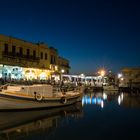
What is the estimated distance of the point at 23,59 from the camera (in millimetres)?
47500

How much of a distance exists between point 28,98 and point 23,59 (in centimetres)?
2316

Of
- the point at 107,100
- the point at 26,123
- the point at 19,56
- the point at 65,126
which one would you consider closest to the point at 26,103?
the point at 26,123

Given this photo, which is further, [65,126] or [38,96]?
[38,96]

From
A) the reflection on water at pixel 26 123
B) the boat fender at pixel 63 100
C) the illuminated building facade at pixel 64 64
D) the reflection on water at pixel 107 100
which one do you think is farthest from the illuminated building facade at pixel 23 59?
the reflection on water at pixel 26 123

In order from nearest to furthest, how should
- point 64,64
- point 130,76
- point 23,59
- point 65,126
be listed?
1. point 65,126
2. point 23,59
3. point 64,64
4. point 130,76

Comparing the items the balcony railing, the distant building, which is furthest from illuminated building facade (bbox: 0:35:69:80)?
the distant building

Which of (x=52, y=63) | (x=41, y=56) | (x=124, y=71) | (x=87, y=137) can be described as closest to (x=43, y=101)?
(x=87, y=137)

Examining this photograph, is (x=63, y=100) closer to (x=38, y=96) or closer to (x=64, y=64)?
(x=38, y=96)

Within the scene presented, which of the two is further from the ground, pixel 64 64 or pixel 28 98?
pixel 64 64

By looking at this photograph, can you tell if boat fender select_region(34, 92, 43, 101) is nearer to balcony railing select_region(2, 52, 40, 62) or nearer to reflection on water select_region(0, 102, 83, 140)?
reflection on water select_region(0, 102, 83, 140)

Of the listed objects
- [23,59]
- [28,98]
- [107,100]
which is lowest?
[107,100]

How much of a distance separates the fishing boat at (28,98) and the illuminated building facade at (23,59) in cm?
1347

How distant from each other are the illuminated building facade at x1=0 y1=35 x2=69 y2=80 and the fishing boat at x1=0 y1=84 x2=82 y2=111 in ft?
44.2

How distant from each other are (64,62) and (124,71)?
2816 centimetres
